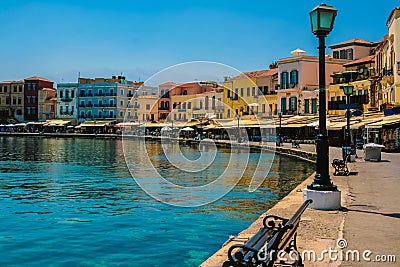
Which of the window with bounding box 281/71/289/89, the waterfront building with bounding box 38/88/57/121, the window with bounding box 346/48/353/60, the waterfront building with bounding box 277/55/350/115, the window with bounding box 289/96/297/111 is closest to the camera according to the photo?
the waterfront building with bounding box 277/55/350/115

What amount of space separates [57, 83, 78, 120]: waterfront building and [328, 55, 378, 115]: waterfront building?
209 ft

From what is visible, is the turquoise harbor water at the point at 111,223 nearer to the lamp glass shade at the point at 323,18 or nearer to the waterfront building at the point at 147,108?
the lamp glass shade at the point at 323,18

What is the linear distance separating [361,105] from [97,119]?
65386mm

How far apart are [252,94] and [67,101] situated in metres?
48.5

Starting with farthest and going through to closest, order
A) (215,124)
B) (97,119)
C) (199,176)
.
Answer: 1. (97,119)
2. (215,124)
3. (199,176)

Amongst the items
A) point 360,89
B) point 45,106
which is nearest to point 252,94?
point 360,89

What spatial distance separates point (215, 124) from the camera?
2297 inches

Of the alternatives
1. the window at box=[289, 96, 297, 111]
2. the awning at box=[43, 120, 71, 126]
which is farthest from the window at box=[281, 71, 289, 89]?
the awning at box=[43, 120, 71, 126]

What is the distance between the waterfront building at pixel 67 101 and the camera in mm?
99062

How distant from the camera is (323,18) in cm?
934

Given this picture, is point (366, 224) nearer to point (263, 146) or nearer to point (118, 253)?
point (118, 253)

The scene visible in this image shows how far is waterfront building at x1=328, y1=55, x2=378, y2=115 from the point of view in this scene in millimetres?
A: 42469

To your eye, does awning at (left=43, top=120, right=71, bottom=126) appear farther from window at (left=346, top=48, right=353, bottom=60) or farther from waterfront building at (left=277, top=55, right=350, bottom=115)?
window at (left=346, top=48, right=353, bottom=60)

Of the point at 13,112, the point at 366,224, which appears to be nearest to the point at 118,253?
the point at 366,224
